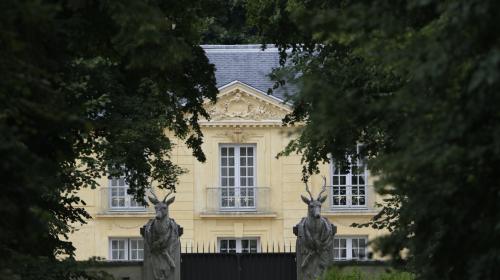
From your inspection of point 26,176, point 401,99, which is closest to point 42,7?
point 26,176

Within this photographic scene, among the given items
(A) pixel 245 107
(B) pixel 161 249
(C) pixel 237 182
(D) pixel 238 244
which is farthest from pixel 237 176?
(B) pixel 161 249

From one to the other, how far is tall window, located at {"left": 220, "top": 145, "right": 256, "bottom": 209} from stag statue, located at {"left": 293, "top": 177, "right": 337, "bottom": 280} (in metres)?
14.4

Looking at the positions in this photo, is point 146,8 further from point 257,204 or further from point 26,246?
point 257,204

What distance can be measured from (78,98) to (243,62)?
2962cm

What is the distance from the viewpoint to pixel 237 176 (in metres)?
49.4

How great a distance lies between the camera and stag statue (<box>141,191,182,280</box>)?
33.9 meters

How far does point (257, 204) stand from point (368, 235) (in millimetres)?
3606

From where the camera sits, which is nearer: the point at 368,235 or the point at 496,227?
the point at 496,227

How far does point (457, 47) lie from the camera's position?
12.0m

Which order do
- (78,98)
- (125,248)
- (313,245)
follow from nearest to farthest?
1. (78,98)
2. (313,245)
3. (125,248)

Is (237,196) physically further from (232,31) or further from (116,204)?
(232,31)

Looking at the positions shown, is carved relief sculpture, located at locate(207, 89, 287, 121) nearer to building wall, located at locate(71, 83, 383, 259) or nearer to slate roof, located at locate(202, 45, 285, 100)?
building wall, located at locate(71, 83, 383, 259)

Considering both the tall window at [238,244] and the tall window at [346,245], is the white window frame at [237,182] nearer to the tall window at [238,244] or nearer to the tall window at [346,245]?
the tall window at [238,244]

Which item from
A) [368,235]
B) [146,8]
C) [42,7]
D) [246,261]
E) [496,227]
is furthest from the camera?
[368,235]
